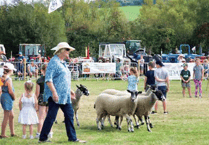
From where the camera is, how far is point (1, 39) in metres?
57.5

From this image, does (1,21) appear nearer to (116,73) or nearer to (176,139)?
(116,73)

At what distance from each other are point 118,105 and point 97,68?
2066 cm

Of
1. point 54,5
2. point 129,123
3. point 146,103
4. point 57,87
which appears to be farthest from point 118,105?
point 54,5

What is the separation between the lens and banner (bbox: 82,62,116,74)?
3127 cm

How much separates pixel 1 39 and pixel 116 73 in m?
29.7

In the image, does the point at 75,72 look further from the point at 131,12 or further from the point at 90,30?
the point at 131,12

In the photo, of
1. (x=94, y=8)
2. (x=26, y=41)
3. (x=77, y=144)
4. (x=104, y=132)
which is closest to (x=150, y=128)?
(x=104, y=132)

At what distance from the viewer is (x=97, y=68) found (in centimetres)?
3127

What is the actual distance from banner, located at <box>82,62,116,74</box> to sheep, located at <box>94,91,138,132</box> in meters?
20.2

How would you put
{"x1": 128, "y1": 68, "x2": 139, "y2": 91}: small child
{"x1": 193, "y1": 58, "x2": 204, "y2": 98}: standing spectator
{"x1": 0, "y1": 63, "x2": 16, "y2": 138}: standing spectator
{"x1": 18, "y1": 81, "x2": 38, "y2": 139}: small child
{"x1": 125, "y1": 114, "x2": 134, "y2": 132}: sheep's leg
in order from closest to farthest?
{"x1": 18, "y1": 81, "x2": 38, "y2": 139}: small child, {"x1": 0, "y1": 63, "x2": 16, "y2": 138}: standing spectator, {"x1": 125, "y1": 114, "x2": 134, "y2": 132}: sheep's leg, {"x1": 128, "y1": 68, "x2": 139, "y2": 91}: small child, {"x1": 193, "y1": 58, "x2": 204, "y2": 98}: standing spectator

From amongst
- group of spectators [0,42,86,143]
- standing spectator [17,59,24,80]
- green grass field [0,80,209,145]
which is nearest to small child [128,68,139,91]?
green grass field [0,80,209,145]

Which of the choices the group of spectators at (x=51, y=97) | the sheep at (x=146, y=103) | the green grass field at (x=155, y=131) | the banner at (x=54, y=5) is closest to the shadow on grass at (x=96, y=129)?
the green grass field at (x=155, y=131)

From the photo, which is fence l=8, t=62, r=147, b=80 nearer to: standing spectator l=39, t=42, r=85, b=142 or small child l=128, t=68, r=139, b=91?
small child l=128, t=68, r=139, b=91

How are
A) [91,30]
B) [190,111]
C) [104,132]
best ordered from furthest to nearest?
[91,30]
[190,111]
[104,132]
